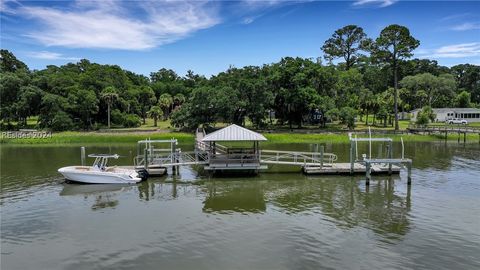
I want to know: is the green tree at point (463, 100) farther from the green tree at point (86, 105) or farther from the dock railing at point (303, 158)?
the green tree at point (86, 105)

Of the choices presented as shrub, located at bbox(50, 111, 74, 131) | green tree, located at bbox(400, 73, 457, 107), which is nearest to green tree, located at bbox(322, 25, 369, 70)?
green tree, located at bbox(400, 73, 457, 107)

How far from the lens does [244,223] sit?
19.4 m

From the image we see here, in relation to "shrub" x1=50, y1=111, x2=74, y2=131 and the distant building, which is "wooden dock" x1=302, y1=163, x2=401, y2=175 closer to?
"shrub" x1=50, y1=111, x2=74, y2=131

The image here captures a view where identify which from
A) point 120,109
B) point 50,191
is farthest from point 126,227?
point 120,109

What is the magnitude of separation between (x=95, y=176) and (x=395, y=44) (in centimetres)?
5939

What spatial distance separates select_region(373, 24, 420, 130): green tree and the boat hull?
53.3m

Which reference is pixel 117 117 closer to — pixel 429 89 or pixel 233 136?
pixel 233 136

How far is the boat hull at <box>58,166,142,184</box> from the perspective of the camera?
28.7 meters

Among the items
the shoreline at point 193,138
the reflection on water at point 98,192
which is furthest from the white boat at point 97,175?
the shoreline at point 193,138

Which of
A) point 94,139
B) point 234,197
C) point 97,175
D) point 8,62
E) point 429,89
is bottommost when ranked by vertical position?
point 234,197

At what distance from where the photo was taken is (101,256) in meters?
15.4

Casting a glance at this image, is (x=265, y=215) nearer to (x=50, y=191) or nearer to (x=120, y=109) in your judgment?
(x=50, y=191)

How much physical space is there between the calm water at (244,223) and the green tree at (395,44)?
4225 centimetres

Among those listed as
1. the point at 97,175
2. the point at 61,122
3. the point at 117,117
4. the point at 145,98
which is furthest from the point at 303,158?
the point at 145,98
